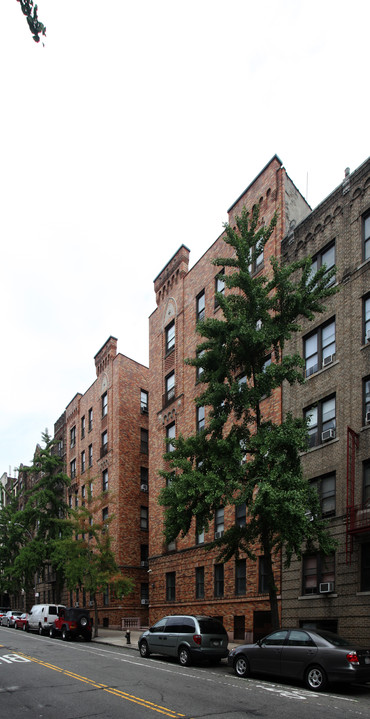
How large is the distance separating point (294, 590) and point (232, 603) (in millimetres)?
4916

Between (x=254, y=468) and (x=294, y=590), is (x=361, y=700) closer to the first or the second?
(x=254, y=468)

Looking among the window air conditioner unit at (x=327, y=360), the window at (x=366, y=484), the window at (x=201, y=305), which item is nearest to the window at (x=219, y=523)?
the window air conditioner unit at (x=327, y=360)

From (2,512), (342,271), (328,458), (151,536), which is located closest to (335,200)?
(342,271)

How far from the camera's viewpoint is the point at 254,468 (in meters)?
17.8

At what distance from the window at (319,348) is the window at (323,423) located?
56.3 inches

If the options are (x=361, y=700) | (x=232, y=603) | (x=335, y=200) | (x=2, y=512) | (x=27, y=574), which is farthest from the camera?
(x=2, y=512)

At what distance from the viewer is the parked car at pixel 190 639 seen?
18.4m

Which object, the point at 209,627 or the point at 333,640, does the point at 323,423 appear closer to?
the point at 209,627

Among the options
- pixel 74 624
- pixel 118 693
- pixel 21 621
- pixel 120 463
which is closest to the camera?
pixel 118 693

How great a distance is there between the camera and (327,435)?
71.5 ft

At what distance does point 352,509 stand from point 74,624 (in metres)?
16.5

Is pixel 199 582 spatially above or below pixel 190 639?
below

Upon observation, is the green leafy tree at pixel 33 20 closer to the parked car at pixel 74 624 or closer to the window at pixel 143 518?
the parked car at pixel 74 624

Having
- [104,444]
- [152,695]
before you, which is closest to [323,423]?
[152,695]
